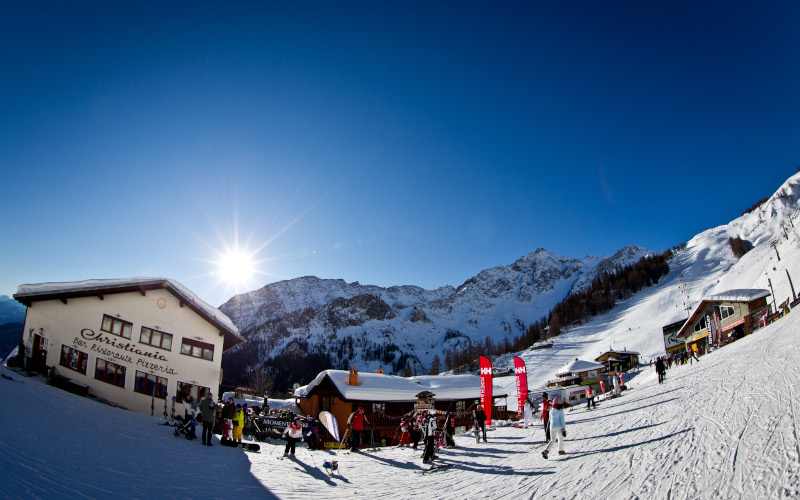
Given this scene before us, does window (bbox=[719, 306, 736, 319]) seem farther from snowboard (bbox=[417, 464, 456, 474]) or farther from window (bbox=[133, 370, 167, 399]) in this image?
window (bbox=[133, 370, 167, 399])

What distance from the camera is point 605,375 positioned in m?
61.4

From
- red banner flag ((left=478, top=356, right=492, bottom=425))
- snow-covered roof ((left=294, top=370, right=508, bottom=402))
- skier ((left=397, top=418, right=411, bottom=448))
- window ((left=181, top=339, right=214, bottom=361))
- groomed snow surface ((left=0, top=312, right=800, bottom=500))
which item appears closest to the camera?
groomed snow surface ((left=0, top=312, right=800, bottom=500))

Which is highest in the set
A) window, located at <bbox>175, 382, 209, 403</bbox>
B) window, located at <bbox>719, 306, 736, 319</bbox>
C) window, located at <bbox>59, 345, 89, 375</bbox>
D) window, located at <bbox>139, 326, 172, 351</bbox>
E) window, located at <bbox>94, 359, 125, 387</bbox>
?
window, located at <bbox>719, 306, 736, 319</bbox>

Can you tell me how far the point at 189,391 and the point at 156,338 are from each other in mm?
4278

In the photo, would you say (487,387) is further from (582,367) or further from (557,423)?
(582,367)

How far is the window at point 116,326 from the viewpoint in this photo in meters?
23.4

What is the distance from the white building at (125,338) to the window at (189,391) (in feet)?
0.20

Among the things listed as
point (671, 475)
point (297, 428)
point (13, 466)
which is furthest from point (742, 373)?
point (13, 466)

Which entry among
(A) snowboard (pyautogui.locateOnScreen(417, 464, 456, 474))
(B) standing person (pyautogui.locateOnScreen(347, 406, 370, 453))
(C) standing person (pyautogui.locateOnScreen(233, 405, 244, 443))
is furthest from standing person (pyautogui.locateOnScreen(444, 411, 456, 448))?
(C) standing person (pyautogui.locateOnScreen(233, 405, 244, 443))

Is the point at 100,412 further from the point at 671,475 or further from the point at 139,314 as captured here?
the point at 671,475

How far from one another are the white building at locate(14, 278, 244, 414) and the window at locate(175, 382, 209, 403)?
0.06 m

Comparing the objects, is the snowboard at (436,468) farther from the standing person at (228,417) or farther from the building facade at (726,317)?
the building facade at (726,317)

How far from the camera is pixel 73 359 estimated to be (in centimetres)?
2178

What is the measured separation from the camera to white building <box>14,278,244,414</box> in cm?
2177
